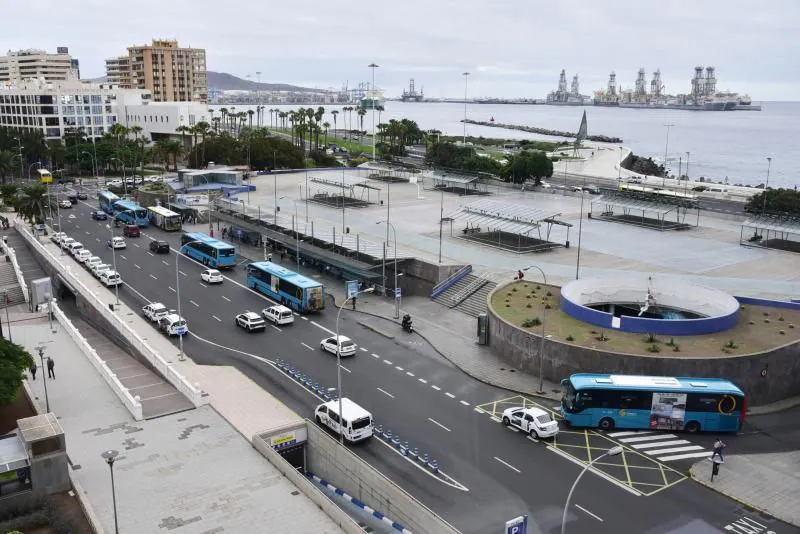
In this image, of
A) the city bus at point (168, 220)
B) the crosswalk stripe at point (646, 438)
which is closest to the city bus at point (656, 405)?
the crosswalk stripe at point (646, 438)

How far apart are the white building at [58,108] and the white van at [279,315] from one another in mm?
128995

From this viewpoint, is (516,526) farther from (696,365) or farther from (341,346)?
(341,346)

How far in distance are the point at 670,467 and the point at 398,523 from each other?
1344cm

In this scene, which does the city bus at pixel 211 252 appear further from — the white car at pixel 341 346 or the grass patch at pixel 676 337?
the grass patch at pixel 676 337

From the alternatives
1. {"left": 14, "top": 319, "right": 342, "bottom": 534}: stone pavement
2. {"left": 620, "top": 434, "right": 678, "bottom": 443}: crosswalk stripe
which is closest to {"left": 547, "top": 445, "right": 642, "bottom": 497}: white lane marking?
{"left": 620, "top": 434, "right": 678, "bottom": 443}: crosswalk stripe

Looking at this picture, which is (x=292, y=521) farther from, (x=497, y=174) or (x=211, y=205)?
(x=497, y=174)

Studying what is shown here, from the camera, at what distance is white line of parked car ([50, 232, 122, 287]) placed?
198 feet

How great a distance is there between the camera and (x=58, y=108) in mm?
155375

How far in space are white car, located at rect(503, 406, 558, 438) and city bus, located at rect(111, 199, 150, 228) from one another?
67451mm

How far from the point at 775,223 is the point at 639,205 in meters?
15.7

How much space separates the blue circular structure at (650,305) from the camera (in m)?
40.0

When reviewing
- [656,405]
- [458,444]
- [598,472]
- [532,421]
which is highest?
[656,405]

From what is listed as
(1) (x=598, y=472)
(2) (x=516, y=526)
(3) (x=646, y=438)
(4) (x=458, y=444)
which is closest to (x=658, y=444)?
(3) (x=646, y=438)

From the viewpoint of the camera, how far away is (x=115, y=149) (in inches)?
5556
